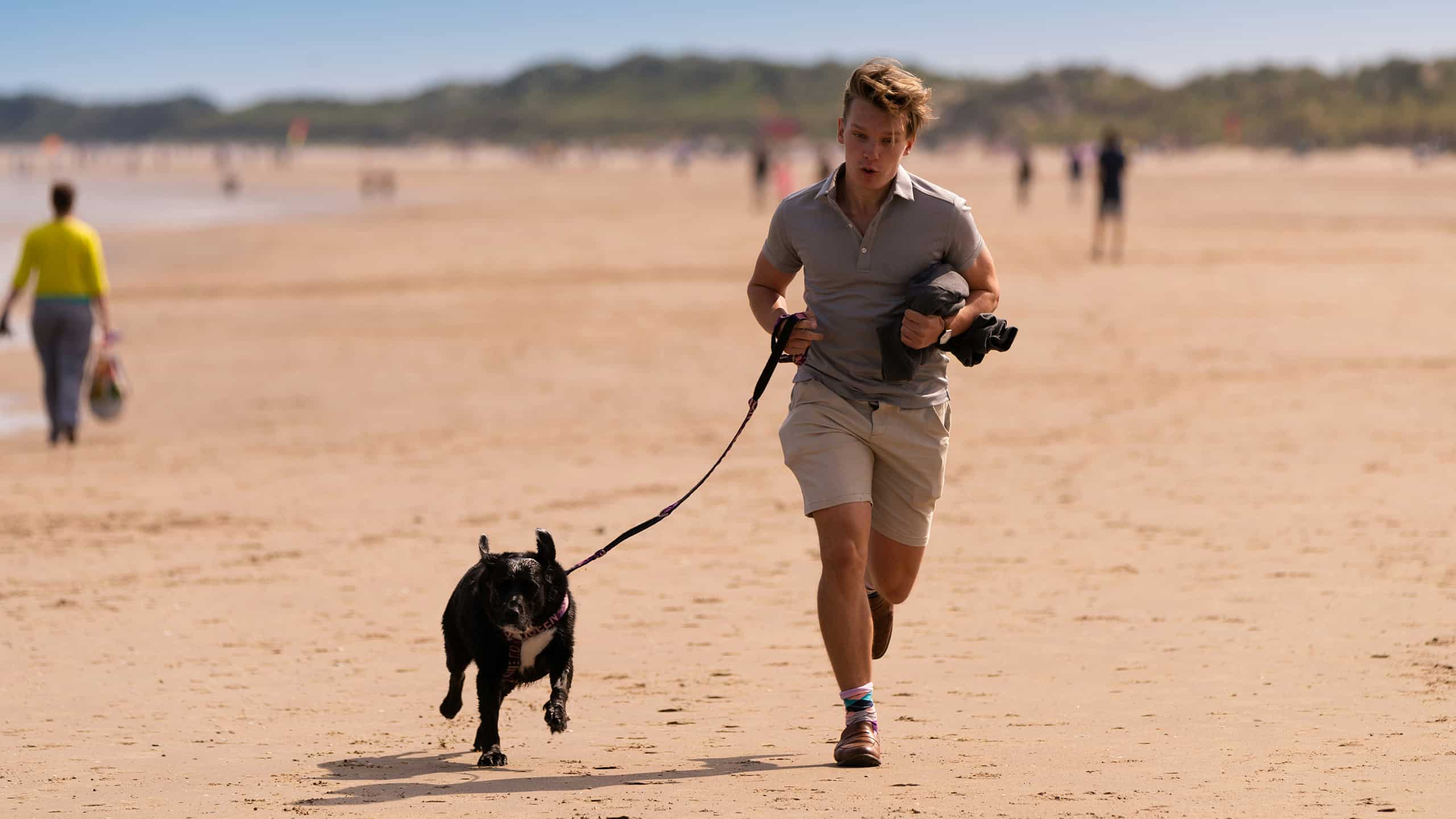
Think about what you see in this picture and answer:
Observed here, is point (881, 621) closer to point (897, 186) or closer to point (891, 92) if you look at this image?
Answer: point (897, 186)

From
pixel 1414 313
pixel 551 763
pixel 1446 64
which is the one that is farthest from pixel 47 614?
pixel 1446 64

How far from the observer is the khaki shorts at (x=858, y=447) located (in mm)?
4969

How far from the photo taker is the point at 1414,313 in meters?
18.2

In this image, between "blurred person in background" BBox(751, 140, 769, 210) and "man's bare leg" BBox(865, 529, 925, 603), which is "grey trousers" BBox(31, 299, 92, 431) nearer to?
"man's bare leg" BBox(865, 529, 925, 603)

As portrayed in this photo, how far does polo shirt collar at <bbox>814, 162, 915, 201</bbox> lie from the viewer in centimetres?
491

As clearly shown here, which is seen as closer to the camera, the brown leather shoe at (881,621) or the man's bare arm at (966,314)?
the man's bare arm at (966,314)

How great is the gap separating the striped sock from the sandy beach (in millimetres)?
158

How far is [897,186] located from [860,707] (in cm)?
153

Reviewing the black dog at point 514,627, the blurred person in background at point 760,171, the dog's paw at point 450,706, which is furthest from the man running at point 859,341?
the blurred person in background at point 760,171

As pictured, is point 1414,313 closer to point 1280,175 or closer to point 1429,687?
point 1429,687

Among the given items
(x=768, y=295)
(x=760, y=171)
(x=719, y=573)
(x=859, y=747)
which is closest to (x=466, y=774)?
(x=859, y=747)

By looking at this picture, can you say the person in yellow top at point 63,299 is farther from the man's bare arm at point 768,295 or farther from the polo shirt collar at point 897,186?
the polo shirt collar at point 897,186

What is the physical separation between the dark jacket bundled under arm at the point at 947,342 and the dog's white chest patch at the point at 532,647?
A: 129 cm

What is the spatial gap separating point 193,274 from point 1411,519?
76.7 ft
